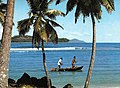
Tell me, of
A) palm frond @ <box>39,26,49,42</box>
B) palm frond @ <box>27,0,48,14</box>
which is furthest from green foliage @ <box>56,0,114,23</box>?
palm frond @ <box>39,26,49,42</box>

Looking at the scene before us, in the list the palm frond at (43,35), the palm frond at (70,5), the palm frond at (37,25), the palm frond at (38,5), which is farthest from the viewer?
the palm frond at (38,5)

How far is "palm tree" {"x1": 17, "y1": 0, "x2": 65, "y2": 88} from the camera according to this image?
25.8m

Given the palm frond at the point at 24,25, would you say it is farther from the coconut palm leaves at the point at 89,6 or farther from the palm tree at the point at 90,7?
the coconut palm leaves at the point at 89,6

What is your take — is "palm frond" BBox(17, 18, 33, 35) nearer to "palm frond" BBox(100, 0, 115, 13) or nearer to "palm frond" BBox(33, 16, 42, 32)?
"palm frond" BBox(33, 16, 42, 32)

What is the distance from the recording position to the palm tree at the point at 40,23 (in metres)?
25.8

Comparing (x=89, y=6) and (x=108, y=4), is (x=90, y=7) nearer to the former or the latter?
(x=89, y=6)

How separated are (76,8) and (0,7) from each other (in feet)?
24.7

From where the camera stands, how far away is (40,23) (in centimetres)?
2580

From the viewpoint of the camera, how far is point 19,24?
87.2 feet

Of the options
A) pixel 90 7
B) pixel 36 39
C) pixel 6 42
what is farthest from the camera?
pixel 36 39

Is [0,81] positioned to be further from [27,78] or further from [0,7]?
[0,7]

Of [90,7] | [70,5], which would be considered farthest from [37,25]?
[90,7]

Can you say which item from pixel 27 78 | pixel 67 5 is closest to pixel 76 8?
pixel 67 5

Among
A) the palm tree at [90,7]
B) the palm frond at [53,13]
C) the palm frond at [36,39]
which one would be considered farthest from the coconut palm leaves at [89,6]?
the palm frond at [36,39]
